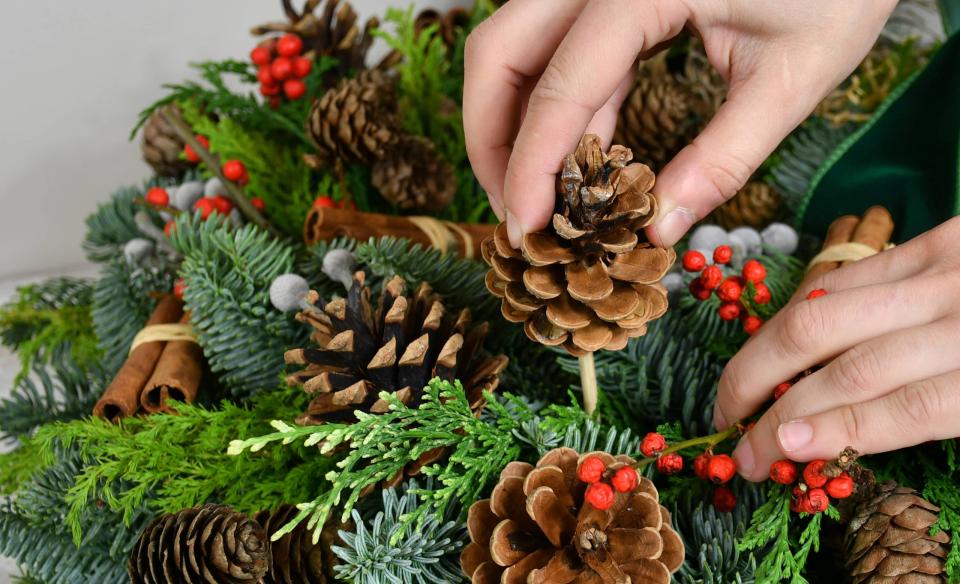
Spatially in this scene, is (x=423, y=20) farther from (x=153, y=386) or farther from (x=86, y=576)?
(x=86, y=576)

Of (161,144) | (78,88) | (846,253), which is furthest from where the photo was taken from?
(78,88)

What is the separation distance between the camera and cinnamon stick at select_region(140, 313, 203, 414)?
657 mm

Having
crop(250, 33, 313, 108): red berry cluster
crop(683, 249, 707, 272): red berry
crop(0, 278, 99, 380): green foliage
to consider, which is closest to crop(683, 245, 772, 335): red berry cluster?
crop(683, 249, 707, 272): red berry

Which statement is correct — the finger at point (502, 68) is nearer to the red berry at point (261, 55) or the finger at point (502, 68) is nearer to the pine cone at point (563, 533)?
the pine cone at point (563, 533)

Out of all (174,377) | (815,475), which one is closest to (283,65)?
(174,377)

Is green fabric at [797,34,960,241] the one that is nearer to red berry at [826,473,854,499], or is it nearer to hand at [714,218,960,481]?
hand at [714,218,960,481]

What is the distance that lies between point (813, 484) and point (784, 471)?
0.7 inches

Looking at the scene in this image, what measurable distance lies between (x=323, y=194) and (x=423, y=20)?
0.37 meters

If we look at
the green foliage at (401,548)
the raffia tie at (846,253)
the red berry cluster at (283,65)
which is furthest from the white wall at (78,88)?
the green foliage at (401,548)

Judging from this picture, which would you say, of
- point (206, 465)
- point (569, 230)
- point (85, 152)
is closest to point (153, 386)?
point (206, 465)

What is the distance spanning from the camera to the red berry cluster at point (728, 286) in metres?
0.56

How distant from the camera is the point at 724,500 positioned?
1.73 feet

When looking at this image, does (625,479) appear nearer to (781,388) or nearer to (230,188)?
(781,388)

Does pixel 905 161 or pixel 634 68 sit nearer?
pixel 634 68
